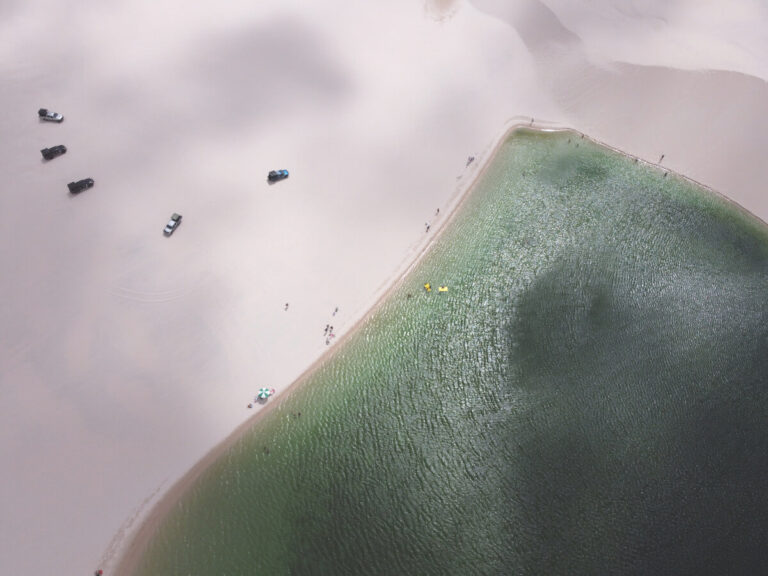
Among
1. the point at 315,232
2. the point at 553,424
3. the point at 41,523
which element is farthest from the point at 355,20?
the point at 41,523

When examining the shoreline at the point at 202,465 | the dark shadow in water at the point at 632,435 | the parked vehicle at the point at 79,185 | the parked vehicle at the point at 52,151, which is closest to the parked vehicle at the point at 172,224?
the parked vehicle at the point at 79,185

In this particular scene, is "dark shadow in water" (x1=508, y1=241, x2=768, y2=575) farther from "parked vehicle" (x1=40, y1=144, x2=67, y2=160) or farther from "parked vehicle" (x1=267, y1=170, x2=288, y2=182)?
"parked vehicle" (x1=40, y1=144, x2=67, y2=160)

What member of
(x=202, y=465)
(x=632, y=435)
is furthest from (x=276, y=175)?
(x=632, y=435)

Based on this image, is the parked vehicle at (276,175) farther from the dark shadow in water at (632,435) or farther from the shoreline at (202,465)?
the dark shadow in water at (632,435)

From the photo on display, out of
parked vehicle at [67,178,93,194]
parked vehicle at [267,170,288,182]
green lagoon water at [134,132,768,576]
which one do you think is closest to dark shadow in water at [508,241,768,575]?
green lagoon water at [134,132,768,576]

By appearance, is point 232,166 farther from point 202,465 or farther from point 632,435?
point 632,435

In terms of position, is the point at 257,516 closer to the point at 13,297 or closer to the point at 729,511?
the point at 13,297
